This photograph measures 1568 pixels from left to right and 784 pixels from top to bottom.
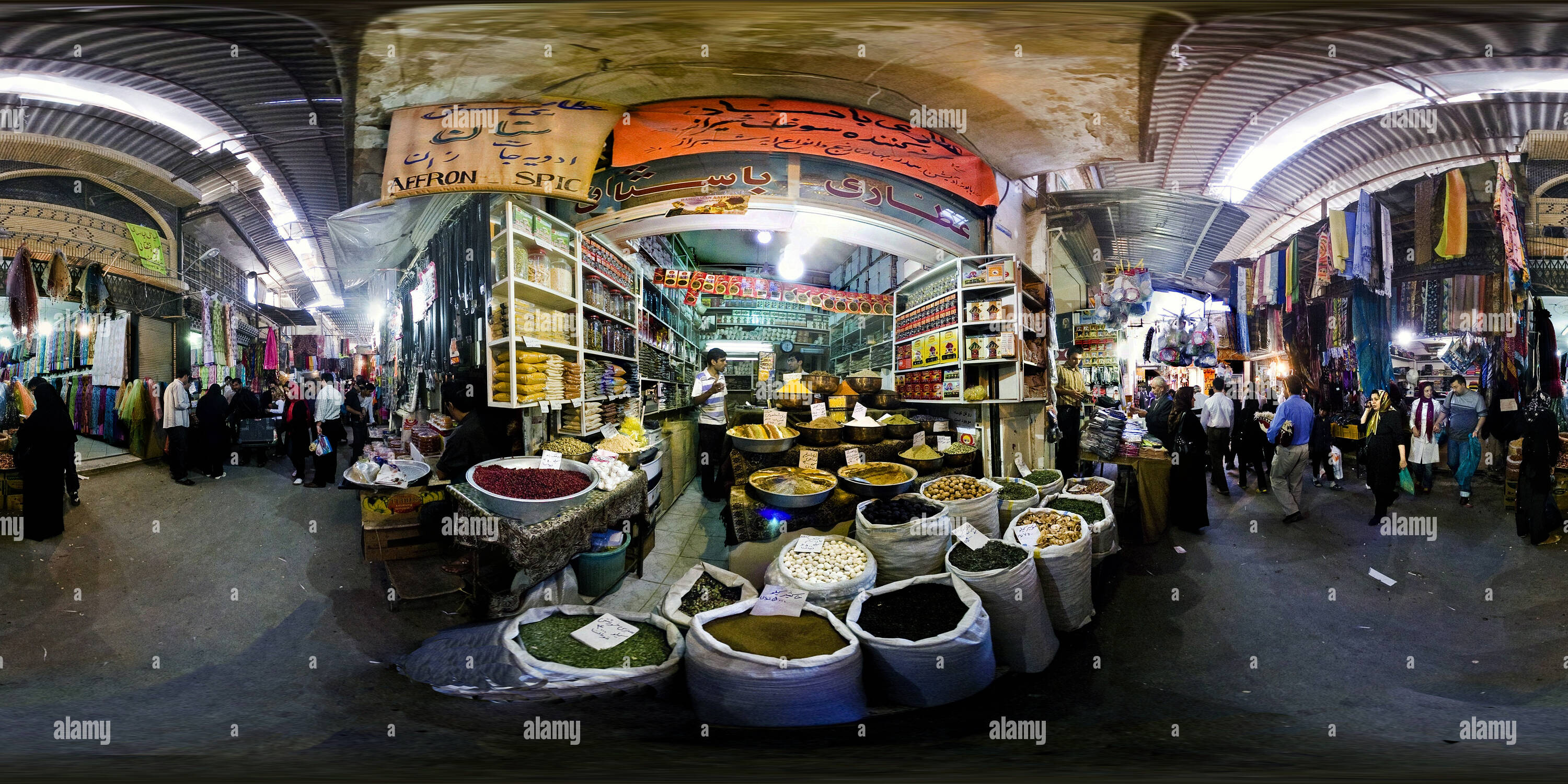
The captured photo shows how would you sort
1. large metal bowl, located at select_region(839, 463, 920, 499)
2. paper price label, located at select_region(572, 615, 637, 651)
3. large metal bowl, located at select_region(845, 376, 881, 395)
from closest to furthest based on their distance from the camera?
paper price label, located at select_region(572, 615, 637, 651) → large metal bowl, located at select_region(839, 463, 920, 499) → large metal bowl, located at select_region(845, 376, 881, 395)

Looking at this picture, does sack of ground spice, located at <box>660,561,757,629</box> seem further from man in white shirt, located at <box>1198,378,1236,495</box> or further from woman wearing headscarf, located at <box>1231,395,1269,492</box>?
man in white shirt, located at <box>1198,378,1236,495</box>

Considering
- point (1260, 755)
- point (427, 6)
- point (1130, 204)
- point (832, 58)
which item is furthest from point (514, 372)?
point (1130, 204)

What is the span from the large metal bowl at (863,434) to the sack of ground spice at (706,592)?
1.17 metres

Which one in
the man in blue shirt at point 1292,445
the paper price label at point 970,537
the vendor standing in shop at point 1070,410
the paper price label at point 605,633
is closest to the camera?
the paper price label at point 605,633

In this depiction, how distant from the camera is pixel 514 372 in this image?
6.06 ft

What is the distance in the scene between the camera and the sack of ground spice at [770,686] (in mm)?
1104

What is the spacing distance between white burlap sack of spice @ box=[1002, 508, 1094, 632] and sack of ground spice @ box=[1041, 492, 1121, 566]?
0.24m

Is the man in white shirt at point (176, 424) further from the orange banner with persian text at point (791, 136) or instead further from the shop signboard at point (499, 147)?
the orange banner with persian text at point (791, 136)

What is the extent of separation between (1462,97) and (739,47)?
218 cm

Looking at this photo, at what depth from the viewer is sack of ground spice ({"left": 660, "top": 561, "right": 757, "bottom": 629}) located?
1.57 meters

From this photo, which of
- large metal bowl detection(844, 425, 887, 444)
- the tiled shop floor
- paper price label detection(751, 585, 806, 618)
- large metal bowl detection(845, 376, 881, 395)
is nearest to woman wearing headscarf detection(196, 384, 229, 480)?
the tiled shop floor

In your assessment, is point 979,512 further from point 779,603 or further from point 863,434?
point 779,603

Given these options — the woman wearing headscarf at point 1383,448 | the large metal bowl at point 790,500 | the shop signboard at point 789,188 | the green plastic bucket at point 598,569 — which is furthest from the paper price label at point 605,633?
the woman wearing headscarf at point 1383,448

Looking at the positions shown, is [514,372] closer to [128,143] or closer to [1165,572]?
[128,143]
